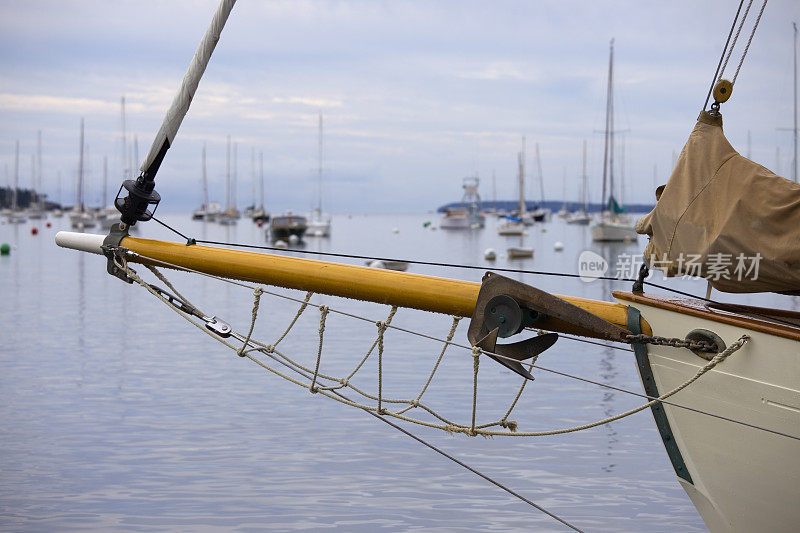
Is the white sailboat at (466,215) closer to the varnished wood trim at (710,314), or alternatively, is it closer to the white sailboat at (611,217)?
the white sailboat at (611,217)

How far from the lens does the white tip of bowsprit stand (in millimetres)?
6691

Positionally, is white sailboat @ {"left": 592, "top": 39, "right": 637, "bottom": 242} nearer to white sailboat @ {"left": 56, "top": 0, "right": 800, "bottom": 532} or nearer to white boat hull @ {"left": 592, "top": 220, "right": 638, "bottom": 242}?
white boat hull @ {"left": 592, "top": 220, "right": 638, "bottom": 242}

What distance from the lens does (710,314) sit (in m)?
4.88

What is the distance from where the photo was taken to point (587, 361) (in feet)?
53.4

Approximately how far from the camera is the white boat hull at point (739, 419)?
475 centimetres

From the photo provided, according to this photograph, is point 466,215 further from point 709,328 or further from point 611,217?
point 709,328

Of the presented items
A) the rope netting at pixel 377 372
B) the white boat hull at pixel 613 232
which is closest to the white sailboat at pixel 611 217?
the white boat hull at pixel 613 232

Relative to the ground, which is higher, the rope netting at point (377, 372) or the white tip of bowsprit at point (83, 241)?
the white tip of bowsprit at point (83, 241)

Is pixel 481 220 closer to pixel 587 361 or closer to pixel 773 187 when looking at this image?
pixel 587 361

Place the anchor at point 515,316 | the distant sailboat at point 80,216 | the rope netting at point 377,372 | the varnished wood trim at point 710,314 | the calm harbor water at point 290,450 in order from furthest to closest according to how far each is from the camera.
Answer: the distant sailboat at point 80,216 → the calm harbor water at point 290,450 → the rope netting at point 377,372 → the anchor at point 515,316 → the varnished wood trim at point 710,314

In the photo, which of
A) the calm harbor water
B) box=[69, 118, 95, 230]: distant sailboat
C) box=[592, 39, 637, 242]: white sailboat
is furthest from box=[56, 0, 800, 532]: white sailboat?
box=[69, 118, 95, 230]: distant sailboat

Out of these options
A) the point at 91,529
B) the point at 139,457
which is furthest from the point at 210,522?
the point at 139,457

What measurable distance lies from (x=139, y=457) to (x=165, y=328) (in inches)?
429

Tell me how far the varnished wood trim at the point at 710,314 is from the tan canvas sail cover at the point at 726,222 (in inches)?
7.2
